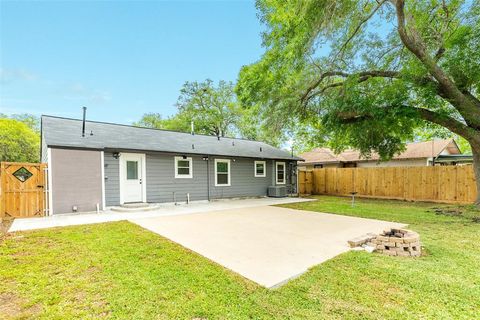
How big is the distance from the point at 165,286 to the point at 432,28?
1204cm

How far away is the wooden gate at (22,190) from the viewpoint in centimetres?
734

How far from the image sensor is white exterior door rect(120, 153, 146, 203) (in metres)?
9.43

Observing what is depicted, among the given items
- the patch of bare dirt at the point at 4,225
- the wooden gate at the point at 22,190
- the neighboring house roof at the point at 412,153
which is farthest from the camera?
the neighboring house roof at the point at 412,153

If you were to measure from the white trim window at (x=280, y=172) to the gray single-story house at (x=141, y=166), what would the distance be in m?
0.09

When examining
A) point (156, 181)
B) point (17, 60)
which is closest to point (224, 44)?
point (156, 181)

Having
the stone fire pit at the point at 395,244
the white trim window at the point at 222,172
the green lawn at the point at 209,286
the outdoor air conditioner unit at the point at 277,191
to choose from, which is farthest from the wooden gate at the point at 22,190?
the outdoor air conditioner unit at the point at 277,191

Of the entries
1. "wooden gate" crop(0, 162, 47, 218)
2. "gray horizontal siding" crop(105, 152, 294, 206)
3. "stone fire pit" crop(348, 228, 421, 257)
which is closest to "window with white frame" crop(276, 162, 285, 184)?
"gray horizontal siding" crop(105, 152, 294, 206)

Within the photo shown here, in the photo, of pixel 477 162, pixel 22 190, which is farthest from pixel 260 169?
pixel 22 190

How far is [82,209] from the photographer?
329 inches

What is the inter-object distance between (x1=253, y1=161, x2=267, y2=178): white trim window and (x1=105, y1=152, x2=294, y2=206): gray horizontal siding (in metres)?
0.18

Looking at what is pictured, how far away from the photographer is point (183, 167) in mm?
11094

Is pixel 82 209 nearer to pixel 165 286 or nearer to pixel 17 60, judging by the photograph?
pixel 165 286

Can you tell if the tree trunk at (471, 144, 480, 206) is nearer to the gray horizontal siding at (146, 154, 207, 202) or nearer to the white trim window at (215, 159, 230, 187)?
the white trim window at (215, 159, 230, 187)

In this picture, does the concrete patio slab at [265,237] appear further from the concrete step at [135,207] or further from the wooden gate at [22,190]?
the wooden gate at [22,190]
